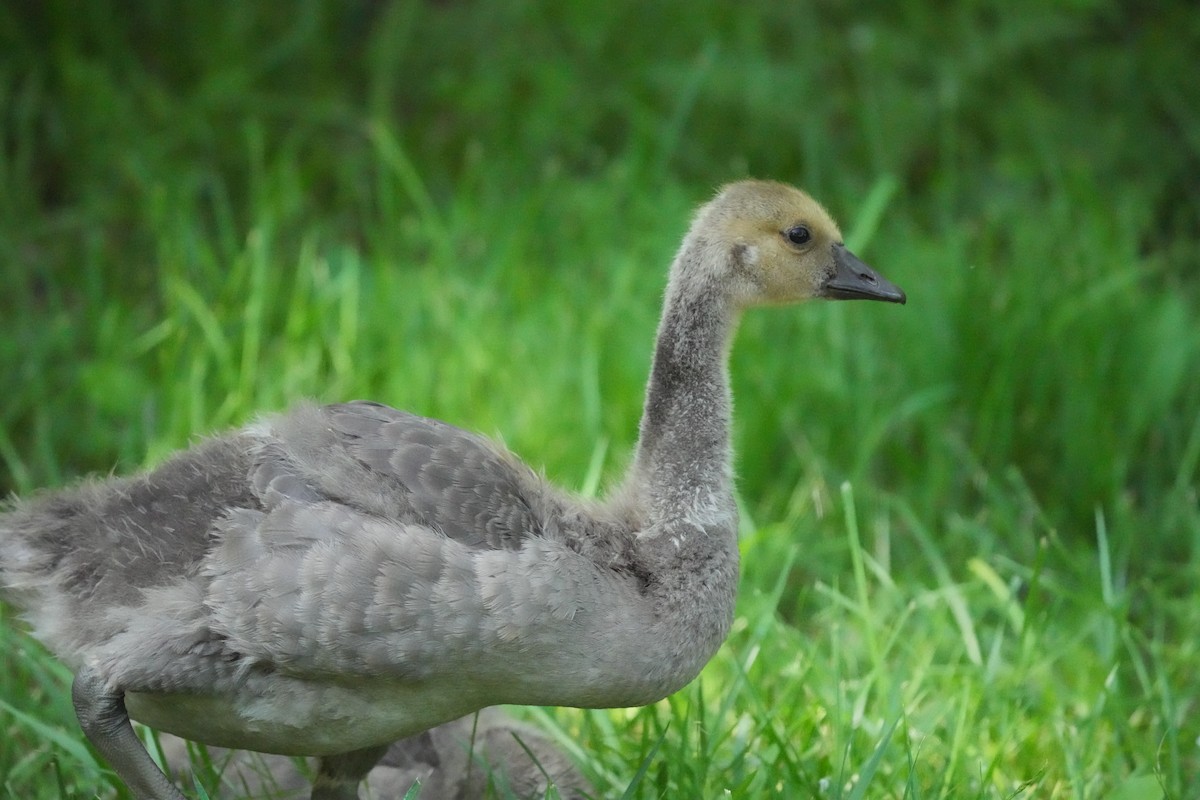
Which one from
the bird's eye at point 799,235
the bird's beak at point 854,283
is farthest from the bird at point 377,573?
the bird's beak at point 854,283

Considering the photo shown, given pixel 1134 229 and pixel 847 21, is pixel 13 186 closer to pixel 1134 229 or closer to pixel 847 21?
pixel 847 21

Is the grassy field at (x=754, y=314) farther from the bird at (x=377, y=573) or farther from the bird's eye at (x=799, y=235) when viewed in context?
the bird's eye at (x=799, y=235)

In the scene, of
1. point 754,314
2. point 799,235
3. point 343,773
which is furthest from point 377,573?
point 754,314

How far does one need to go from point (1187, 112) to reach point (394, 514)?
14.9 ft

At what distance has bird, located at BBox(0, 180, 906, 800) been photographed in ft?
9.30

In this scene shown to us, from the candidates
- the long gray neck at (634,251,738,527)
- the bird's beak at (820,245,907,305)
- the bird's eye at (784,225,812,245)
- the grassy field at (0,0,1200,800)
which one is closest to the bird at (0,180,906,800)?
the long gray neck at (634,251,738,527)

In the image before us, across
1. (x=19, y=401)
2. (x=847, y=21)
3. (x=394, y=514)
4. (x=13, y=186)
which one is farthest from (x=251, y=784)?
(x=847, y=21)

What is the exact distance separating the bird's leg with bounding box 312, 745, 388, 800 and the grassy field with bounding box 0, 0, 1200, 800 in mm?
534

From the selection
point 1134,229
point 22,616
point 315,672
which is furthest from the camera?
point 1134,229

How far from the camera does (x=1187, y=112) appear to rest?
20.6 feet

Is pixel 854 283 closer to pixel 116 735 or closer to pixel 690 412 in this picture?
pixel 690 412

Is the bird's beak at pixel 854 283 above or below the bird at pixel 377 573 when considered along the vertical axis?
above

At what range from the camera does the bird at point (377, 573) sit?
2.84 metres

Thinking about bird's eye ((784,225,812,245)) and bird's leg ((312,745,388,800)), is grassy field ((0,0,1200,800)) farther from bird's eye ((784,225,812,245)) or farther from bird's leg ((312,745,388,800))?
bird's eye ((784,225,812,245))
